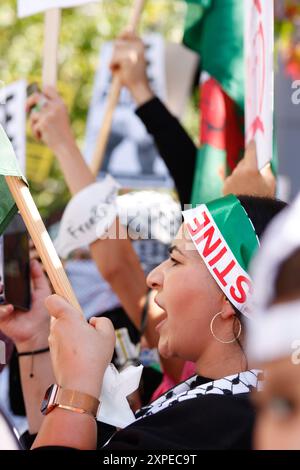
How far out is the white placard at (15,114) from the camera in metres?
3.14

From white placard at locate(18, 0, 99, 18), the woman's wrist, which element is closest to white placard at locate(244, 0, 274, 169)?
white placard at locate(18, 0, 99, 18)

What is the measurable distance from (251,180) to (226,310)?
1.96 ft

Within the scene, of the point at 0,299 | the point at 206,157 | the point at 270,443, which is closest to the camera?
the point at 270,443

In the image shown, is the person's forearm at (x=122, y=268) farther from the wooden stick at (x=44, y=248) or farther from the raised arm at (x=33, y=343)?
the wooden stick at (x=44, y=248)

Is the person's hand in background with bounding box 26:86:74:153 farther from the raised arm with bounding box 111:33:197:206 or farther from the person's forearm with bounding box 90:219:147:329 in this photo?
the person's forearm with bounding box 90:219:147:329

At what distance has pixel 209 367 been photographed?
1783 millimetres

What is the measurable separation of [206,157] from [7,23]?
14.2 feet

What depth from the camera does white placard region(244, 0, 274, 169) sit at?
226 centimetres

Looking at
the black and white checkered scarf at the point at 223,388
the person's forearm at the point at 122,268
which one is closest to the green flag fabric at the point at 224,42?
the person's forearm at the point at 122,268

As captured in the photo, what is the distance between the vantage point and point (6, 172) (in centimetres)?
175

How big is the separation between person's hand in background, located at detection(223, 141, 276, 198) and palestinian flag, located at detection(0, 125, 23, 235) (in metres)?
0.67

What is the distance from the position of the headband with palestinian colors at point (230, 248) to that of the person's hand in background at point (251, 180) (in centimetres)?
48

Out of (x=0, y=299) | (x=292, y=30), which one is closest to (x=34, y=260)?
(x=0, y=299)
